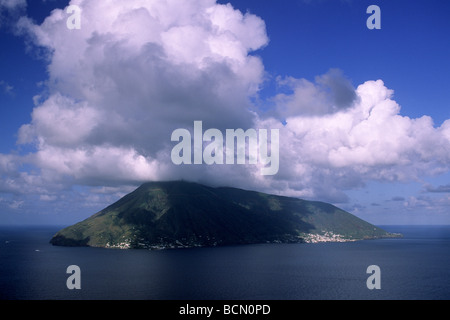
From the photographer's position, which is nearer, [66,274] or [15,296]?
[15,296]

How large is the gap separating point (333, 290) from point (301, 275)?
41315 millimetres

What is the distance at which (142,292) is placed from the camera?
151 metres

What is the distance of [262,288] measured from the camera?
161 m
